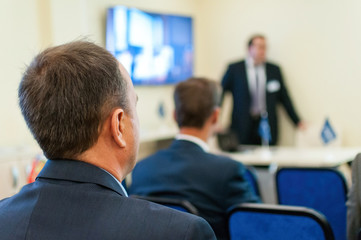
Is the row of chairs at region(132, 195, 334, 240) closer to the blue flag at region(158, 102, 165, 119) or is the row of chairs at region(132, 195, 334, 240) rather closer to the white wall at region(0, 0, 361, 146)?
the white wall at region(0, 0, 361, 146)

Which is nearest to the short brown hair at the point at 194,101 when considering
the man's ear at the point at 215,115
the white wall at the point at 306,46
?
the man's ear at the point at 215,115

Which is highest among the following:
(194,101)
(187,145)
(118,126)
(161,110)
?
(118,126)

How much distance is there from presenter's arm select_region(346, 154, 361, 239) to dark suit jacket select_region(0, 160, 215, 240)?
711 millimetres

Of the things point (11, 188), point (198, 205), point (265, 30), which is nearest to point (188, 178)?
point (198, 205)

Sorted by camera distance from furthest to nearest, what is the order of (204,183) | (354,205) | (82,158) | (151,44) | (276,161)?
(151,44) < (276,161) < (204,183) < (354,205) < (82,158)

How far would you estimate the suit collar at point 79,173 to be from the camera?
904mm

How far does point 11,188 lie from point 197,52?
13.2 ft

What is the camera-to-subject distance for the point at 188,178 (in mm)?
1993

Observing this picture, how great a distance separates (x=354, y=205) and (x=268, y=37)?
5150mm

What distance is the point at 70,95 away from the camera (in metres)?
0.91

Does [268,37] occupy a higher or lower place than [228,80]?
higher

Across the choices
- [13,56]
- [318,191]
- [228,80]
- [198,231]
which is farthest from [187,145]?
[228,80]

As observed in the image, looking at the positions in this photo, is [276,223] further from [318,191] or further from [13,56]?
[13,56]

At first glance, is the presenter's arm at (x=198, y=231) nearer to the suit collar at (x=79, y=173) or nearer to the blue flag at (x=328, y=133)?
the suit collar at (x=79, y=173)
